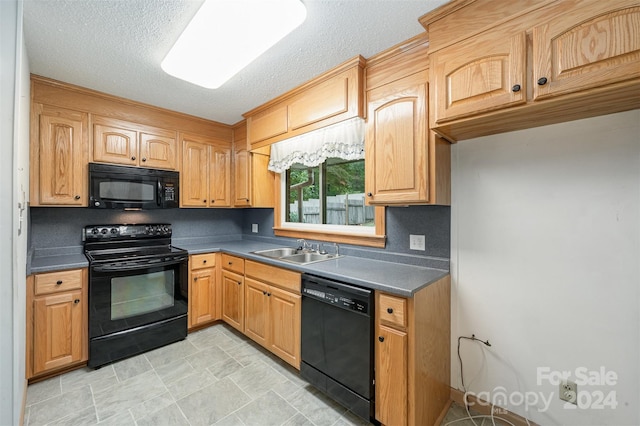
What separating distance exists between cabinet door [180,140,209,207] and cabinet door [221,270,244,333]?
90 cm

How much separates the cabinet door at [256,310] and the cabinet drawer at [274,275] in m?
0.07

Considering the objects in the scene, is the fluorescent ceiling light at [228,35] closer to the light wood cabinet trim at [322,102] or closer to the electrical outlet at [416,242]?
the light wood cabinet trim at [322,102]

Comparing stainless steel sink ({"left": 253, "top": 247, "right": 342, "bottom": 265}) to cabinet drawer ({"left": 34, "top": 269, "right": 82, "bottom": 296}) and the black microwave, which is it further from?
cabinet drawer ({"left": 34, "top": 269, "right": 82, "bottom": 296})

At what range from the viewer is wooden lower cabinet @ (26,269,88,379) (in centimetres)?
197

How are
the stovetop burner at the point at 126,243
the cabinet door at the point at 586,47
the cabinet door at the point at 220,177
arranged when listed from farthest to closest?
the cabinet door at the point at 220,177, the stovetop burner at the point at 126,243, the cabinet door at the point at 586,47

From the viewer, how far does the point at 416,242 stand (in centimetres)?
202

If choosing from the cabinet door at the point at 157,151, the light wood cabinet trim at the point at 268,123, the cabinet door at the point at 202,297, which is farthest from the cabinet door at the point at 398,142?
the cabinet door at the point at 157,151

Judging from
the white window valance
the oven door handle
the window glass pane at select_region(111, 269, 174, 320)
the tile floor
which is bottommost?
the tile floor

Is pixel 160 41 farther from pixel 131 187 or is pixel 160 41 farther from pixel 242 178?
pixel 242 178

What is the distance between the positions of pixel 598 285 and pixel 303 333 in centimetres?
172

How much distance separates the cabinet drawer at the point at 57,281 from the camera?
2.00 metres

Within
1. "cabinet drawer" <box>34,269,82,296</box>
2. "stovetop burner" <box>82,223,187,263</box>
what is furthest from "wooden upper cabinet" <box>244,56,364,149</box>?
"cabinet drawer" <box>34,269,82,296</box>

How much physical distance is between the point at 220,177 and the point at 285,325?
2.02m

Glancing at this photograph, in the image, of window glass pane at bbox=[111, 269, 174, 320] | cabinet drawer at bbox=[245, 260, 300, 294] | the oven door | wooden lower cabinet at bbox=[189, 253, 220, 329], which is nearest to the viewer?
cabinet drawer at bbox=[245, 260, 300, 294]
